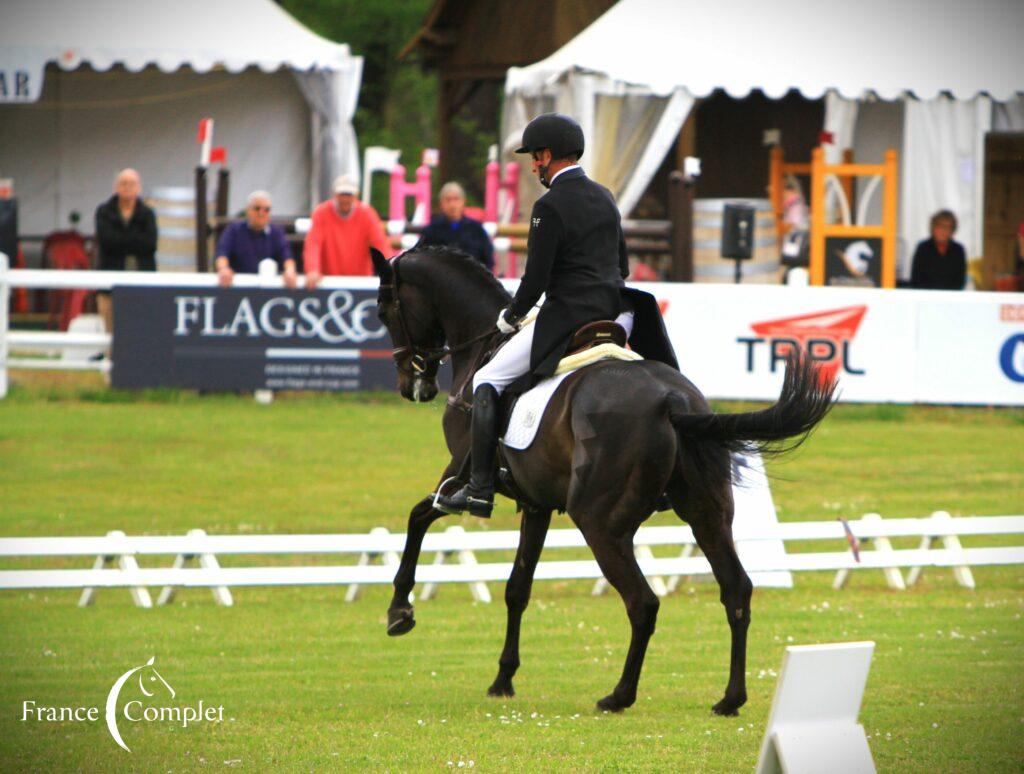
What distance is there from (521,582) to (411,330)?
1.55 metres

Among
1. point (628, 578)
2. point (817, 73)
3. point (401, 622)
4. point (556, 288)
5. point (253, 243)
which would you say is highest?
point (817, 73)

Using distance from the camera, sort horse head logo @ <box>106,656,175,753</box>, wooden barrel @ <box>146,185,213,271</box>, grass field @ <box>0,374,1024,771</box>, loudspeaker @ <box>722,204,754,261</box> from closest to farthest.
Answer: grass field @ <box>0,374,1024,771</box>, horse head logo @ <box>106,656,175,753</box>, loudspeaker @ <box>722,204,754,261</box>, wooden barrel @ <box>146,185,213,271</box>

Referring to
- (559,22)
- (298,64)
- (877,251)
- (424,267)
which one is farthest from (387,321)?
(559,22)

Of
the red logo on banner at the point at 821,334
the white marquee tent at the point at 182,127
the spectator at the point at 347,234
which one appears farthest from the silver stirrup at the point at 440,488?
the white marquee tent at the point at 182,127

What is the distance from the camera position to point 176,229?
21.0 m

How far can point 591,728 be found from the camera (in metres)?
7.81

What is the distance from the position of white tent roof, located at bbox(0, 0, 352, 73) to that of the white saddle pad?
14.9 meters

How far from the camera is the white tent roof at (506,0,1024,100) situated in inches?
837

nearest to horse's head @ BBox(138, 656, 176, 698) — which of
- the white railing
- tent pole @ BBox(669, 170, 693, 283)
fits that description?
the white railing

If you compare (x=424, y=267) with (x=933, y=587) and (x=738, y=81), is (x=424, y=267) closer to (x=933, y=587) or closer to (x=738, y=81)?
(x=933, y=587)

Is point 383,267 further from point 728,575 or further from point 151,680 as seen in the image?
point 728,575

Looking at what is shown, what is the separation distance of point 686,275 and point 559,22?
8.23 metres

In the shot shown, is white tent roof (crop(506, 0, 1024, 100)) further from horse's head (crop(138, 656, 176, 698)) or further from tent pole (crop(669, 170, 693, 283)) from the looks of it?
horse's head (crop(138, 656, 176, 698))

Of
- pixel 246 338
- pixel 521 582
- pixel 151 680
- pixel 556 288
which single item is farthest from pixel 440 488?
pixel 246 338
